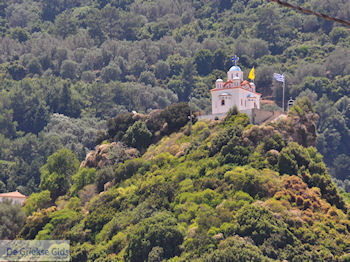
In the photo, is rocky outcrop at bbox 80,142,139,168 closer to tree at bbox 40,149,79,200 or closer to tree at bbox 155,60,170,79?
tree at bbox 40,149,79,200

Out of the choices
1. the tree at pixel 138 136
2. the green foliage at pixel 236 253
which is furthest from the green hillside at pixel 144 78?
the green foliage at pixel 236 253

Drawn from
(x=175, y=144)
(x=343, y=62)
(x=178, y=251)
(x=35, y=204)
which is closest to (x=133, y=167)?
(x=175, y=144)

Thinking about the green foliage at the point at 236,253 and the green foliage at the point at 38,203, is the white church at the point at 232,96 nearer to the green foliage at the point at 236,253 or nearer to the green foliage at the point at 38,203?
the green foliage at the point at 38,203

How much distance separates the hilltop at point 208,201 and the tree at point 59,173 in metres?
0.18

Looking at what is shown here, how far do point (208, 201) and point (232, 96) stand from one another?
1706 cm

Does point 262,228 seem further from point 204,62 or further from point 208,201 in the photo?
point 204,62

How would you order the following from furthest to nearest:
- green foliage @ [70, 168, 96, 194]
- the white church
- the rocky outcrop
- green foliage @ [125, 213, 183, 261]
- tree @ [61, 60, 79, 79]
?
tree @ [61, 60, 79, 79]
the rocky outcrop
green foliage @ [70, 168, 96, 194]
the white church
green foliage @ [125, 213, 183, 261]

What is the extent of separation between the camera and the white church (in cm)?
8700

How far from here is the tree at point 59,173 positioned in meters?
89.5

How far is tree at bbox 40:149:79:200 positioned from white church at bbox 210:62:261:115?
54.4 ft

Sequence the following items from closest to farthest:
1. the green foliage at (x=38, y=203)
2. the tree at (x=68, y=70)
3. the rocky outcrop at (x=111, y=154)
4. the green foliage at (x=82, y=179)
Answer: the green foliage at (x=38, y=203) → the green foliage at (x=82, y=179) → the rocky outcrop at (x=111, y=154) → the tree at (x=68, y=70)

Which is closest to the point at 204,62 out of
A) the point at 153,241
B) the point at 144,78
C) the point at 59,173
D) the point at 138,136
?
the point at 144,78

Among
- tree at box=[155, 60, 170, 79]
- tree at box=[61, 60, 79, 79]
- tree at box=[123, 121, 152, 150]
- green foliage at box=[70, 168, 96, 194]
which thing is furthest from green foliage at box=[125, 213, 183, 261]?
tree at box=[155, 60, 170, 79]

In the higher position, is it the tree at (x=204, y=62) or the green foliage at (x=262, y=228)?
the green foliage at (x=262, y=228)
